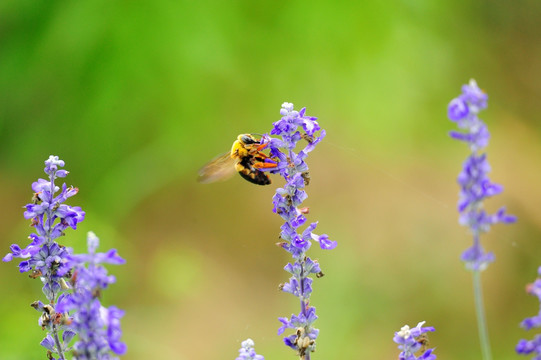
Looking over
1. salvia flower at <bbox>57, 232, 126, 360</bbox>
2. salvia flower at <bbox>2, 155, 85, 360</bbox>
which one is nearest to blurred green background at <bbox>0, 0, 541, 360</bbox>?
salvia flower at <bbox>2, 155, 85, 360</bbox>

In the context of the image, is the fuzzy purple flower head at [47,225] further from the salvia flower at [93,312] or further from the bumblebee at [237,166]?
the bumblebee at [237,166]

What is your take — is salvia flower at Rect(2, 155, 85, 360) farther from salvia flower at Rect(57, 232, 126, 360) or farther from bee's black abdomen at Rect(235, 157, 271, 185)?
bee's black abdomen at Rect(235, 157, 271, 185)

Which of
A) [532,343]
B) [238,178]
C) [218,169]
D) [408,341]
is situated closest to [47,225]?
[408,341]

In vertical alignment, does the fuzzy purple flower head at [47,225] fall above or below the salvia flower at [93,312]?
above

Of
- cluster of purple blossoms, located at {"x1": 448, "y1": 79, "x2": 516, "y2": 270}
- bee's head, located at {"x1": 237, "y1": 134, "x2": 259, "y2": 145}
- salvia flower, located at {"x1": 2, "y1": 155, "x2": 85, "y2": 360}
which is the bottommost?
cluster of purple blossoms, located at {"x1": 448, "y1": 79, "x2": 516, "y2": 270}

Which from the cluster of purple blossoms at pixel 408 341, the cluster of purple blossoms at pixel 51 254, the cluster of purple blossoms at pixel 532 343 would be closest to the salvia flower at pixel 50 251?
the cluster of purple blossoms at pixel 51 254

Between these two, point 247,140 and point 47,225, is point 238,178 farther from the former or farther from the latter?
point 47,225
